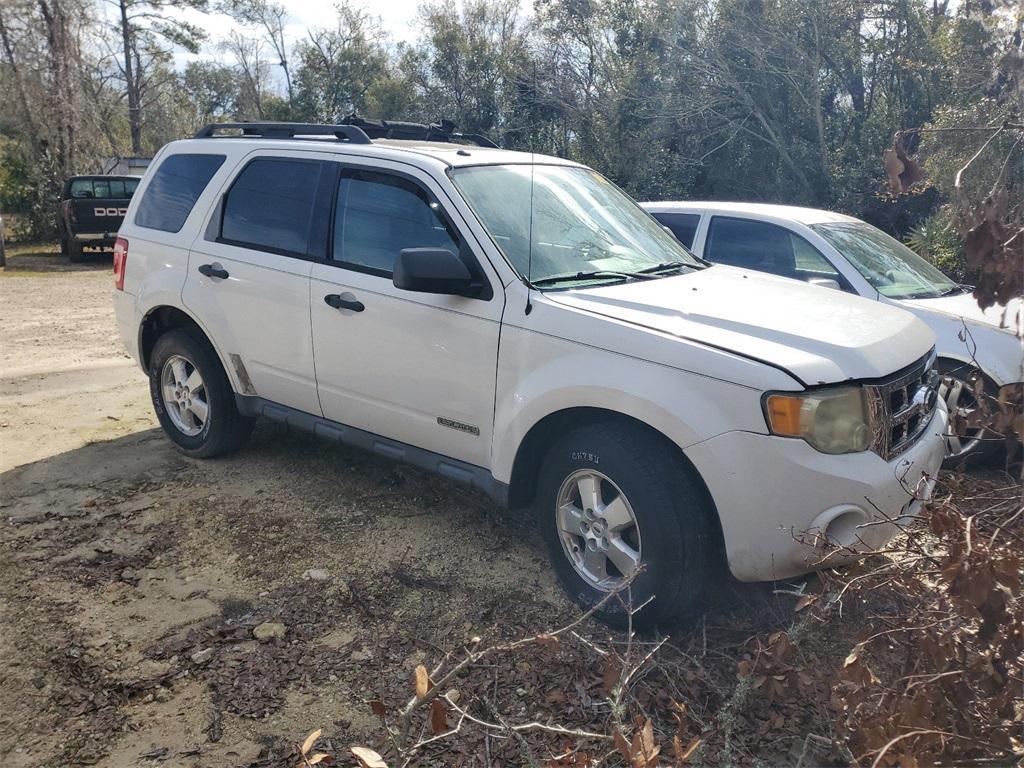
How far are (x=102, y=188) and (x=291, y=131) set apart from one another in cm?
1457

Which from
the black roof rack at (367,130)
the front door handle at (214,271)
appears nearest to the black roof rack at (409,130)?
the black roof rack at (367,130)

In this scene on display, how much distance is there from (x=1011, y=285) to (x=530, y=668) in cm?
214

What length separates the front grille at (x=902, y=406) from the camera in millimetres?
3385

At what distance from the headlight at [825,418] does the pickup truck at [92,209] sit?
17.4m

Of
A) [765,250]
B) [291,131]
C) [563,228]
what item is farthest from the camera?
[765,250]

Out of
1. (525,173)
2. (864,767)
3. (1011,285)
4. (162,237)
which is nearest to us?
(864,767)

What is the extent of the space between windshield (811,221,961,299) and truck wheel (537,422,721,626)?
10.4 ft

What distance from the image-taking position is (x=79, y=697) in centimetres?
333

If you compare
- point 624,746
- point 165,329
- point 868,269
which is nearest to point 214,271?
point 165,329

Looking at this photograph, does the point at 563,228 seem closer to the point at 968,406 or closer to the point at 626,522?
the point at 626,522

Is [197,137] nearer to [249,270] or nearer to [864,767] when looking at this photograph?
[249,270]

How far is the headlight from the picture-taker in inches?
126

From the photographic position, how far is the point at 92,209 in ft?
59.3

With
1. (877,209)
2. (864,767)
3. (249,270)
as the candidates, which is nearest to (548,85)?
(877,209)
